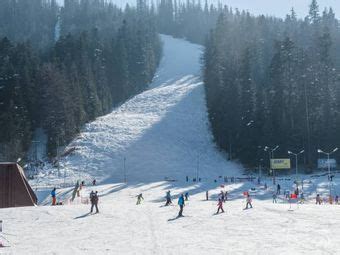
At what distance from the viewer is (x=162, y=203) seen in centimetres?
4006

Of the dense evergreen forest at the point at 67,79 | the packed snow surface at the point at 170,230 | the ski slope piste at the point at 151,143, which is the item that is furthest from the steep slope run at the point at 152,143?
the packed snow surface at the point at 170,230

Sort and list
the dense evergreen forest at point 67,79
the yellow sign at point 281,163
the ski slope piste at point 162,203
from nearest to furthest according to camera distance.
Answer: the ski slope piste at point 162,203, the yellow sign at point 281,163, the dense evergreen forest at point 67,79

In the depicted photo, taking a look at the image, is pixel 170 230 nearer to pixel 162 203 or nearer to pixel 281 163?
pixel 162 203

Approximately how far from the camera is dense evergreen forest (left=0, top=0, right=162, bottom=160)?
72062 mm

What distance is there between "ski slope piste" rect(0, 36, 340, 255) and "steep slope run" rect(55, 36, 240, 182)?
0.54 ft

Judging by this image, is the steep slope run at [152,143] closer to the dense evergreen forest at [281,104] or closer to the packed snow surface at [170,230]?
the dense evergreen forest at [281,104]

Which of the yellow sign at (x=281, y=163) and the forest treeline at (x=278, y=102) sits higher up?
the forest treeline at (x=278, y=102)

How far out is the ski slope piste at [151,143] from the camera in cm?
6762

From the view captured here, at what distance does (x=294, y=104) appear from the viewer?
74.7 m

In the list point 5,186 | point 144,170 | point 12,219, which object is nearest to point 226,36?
point 144,170

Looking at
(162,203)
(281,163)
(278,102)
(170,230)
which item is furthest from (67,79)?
(170,230)

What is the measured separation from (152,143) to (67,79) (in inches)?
766

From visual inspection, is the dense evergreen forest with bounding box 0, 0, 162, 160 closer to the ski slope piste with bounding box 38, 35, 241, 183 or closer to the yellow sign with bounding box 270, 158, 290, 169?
the ski slope piste with bounding box 38, 35, 241, 183

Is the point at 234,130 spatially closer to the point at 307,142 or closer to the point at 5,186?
the point at 307,142
